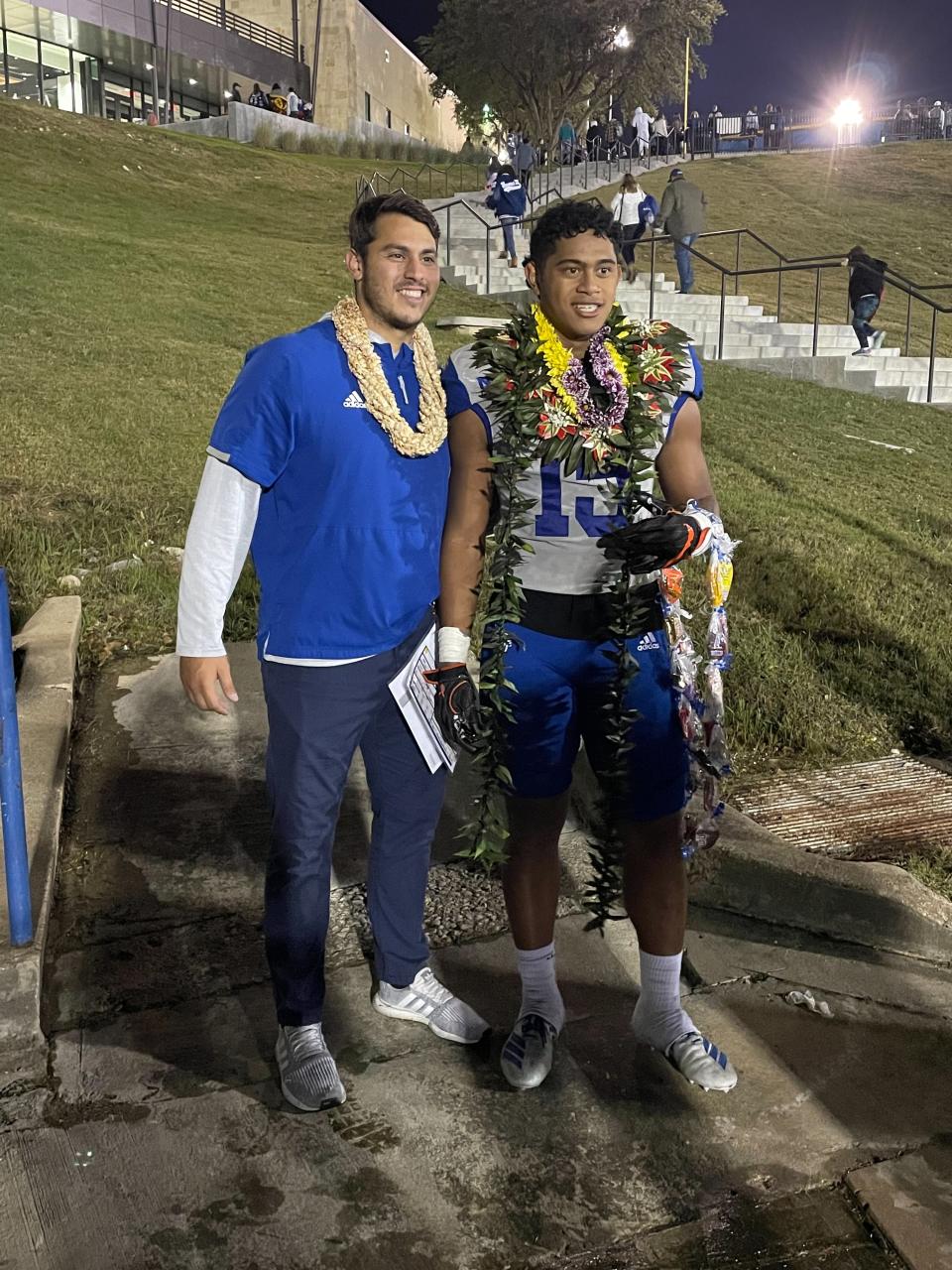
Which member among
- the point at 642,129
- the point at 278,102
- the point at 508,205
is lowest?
the point at 508,205

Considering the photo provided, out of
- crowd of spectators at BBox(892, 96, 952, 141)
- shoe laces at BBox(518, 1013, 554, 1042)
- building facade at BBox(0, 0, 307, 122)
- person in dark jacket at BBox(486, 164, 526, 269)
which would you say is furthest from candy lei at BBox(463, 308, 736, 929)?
crowd of spectators at BBox(892, 96, 952, 141)

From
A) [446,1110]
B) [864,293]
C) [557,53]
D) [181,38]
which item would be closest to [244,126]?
[557,53]

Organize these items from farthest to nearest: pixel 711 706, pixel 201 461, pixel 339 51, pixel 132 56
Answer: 1. pixel 339 51
2. pixel 132 56
3. pixel 201 461
4. pixel 711 706

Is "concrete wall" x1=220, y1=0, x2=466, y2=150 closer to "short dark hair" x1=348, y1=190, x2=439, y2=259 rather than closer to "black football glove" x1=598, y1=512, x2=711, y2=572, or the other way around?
"short dark hair" x1=348, y1=190, x2=439, y2=259

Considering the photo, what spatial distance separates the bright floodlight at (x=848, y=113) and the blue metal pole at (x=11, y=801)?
161 ft

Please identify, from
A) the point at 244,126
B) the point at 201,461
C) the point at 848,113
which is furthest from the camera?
the point at 848,113

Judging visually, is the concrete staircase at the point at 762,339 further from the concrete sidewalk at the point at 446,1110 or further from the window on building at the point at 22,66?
the window on building at the point at 22,66

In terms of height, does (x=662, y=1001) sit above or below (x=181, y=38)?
below

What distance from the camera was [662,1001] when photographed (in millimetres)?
2812

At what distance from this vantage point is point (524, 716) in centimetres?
262

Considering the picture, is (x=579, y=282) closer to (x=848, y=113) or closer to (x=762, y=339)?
(x=762, y=339)

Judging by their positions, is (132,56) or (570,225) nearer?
(570,225)

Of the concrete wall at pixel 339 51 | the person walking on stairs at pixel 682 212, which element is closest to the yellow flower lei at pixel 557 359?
the person walking on stairs at pixel 682 212

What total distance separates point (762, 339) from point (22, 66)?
120ft
